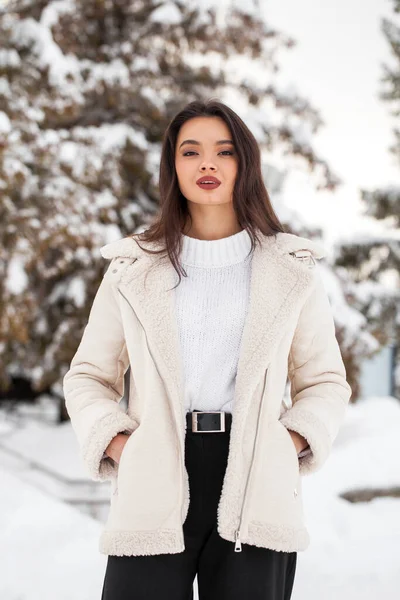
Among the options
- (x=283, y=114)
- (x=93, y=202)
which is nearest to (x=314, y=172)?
(x=283, y=114)

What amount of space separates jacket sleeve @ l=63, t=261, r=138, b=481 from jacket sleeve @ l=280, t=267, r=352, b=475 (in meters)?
0.49

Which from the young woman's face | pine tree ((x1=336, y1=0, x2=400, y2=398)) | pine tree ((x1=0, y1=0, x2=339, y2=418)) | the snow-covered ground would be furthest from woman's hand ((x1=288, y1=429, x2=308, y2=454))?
pine tree ((x1=336, y1=0, x2=400, y2=398))

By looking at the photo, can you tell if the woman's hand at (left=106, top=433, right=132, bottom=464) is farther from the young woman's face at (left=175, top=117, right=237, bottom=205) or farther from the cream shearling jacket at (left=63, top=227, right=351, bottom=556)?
the young woman's face at (left=175, top=117, right=237, bottom=205)

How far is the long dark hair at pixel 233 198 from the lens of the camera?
217 centimetres

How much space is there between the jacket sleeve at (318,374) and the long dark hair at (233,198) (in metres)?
0.25

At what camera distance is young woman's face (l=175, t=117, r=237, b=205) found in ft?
7.07

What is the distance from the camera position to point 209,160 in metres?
2.15

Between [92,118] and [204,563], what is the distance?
7.39 meters

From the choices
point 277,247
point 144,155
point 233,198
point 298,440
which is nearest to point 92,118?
point 144,155

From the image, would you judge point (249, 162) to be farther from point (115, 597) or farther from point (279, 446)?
point (115, 597)

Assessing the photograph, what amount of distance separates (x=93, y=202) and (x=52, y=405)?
10208mm

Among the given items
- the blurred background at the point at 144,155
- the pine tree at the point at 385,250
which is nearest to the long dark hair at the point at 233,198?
the blurred background at the point at 144,155

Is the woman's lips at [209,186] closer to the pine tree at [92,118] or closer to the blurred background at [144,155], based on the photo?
the blurred background at [144,155]

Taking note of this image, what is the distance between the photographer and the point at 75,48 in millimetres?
8445
